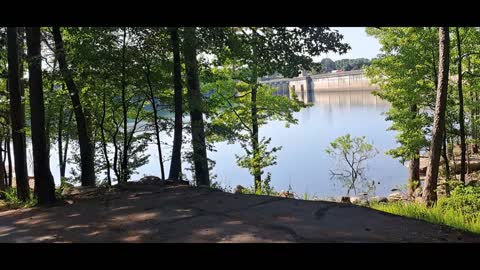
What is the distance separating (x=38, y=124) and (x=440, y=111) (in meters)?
8.06

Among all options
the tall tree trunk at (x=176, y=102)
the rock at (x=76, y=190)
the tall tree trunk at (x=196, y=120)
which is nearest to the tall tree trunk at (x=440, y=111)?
the tall tree trunk at (x=196, y=120)

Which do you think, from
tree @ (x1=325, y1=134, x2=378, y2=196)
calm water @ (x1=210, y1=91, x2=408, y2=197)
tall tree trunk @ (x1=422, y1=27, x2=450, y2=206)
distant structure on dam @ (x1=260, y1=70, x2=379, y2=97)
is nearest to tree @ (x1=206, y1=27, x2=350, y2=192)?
tall tree trunk @ (x1=422, y1=27, x2=450, y2=206)

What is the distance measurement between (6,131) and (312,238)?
1409cm

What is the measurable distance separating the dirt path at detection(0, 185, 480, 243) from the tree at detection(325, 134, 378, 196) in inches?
551

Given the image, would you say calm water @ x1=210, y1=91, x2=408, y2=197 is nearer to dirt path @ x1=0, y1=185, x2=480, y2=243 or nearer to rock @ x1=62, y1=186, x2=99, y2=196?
rock @ x1=62, y1=186, x2=99, y2=196

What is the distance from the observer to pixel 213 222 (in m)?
4.26

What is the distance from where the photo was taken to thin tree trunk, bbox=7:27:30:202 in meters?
9.23

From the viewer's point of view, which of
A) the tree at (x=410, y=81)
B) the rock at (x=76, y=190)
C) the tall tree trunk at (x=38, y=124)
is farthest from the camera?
the tree at (x=410, y=81)

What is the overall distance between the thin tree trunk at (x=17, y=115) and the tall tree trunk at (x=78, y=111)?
929mm

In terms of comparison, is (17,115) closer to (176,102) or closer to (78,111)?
(78,111)

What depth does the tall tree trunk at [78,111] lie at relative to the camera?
8.84 metres

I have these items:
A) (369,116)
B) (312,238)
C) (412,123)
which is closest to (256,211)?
(312,238)

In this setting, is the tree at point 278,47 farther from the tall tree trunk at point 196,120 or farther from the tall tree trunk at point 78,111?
the tall tree trunk at point 78,111
